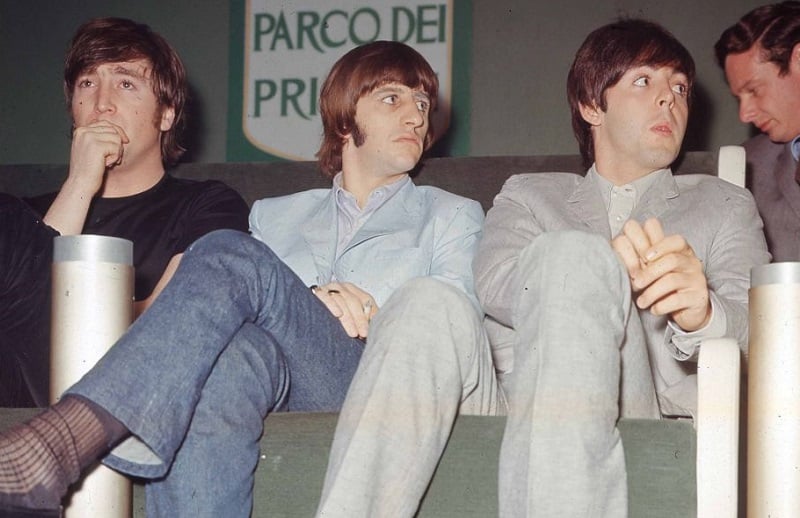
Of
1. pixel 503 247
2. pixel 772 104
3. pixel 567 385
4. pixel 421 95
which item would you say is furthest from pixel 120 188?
pixel 772 104

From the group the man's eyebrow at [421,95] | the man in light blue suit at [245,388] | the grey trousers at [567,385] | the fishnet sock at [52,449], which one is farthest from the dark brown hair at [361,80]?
the fishnet sock at [52,449]

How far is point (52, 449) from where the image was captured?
A: 112 cm

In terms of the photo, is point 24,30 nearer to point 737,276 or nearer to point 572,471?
point 737,276

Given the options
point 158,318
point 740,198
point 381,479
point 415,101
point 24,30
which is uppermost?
point 24,30

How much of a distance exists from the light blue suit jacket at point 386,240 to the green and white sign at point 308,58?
102 cm

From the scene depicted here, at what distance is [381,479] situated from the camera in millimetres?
1148

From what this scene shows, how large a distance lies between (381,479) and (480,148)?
1791 millimetres

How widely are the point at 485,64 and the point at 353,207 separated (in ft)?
3.66

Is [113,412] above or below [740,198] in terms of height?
below

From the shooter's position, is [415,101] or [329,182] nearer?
[415,101]

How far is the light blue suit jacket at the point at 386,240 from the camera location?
169 centimetres

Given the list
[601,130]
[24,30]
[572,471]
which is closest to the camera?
[572,471]

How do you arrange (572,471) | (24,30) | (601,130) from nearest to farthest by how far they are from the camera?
1. (572,471)
2. (601,130)
3. (24,30)

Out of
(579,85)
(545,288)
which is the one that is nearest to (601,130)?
(579,85)
